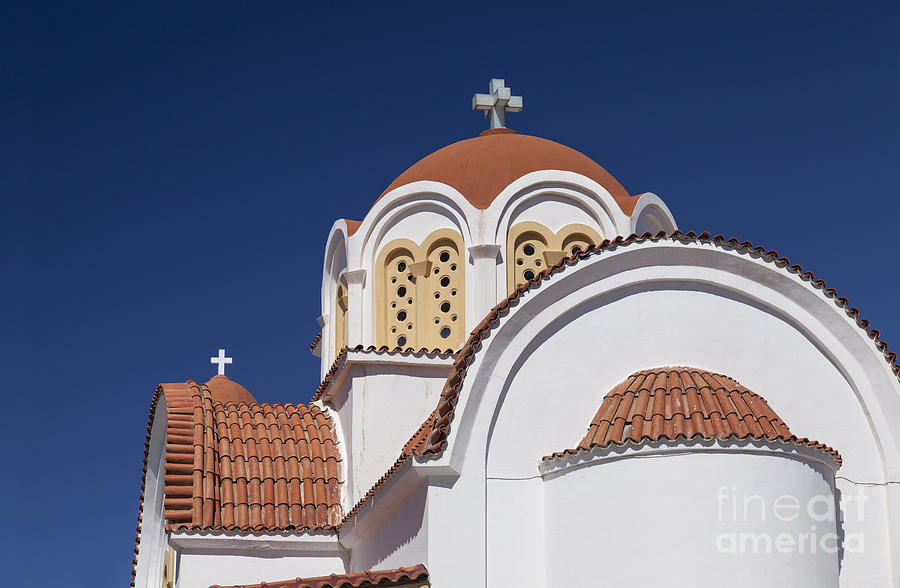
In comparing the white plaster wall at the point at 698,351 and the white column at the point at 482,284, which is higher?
the white column at the point at 482,284

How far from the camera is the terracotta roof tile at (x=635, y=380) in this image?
11812 mm

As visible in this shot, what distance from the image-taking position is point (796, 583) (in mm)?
11312

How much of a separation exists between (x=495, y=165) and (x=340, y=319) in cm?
291

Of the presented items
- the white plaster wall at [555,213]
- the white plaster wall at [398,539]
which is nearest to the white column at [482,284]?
the white plaster wall at [555,213]

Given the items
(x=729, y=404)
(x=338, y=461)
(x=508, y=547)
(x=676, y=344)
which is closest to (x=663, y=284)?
(x=676, y=344)

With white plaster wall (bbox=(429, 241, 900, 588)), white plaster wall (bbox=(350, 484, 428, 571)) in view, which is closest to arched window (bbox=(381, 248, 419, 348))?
white plaster wall (bbox=(350, 484, 428, 571))

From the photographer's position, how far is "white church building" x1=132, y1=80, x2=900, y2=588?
1139 centimetres

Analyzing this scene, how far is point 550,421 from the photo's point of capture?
12.5 metres

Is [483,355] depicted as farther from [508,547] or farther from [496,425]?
[508,547]

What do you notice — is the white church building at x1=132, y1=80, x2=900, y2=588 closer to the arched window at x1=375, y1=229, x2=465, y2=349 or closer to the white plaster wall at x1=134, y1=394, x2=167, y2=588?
the arched window at x1=375, y1=229, x2=465, y2=349

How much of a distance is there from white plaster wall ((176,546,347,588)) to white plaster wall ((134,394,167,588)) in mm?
3342

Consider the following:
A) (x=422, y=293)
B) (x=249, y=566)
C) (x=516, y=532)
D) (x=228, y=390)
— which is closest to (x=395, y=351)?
(x=422, y=293)

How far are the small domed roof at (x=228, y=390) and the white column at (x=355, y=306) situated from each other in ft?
18.9

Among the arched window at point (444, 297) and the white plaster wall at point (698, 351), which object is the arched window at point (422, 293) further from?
the white plaster wall at point (698, 351)
